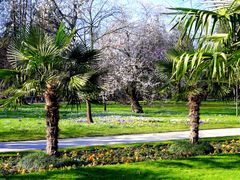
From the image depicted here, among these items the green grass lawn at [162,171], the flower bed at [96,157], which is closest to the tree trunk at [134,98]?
the flower bed at [96,157]

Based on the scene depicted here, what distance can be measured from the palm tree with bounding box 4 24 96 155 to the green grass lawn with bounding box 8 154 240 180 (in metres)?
1.27

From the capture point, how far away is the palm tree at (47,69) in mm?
7123

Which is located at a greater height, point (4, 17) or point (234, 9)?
point (4, 17)

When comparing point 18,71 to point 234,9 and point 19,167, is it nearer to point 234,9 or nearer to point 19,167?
point 19,167

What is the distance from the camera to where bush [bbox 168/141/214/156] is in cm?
891

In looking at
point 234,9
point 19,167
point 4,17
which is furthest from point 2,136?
point 4,17

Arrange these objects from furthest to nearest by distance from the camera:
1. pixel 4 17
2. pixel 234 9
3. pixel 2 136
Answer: pixel 4 17 < pixel 2 136 < pixel 234 9

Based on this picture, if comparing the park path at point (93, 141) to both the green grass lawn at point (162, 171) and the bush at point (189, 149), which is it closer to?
the bush at point (189, 149)

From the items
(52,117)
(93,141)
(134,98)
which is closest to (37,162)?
(52,117)

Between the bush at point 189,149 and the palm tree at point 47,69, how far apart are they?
2963mm

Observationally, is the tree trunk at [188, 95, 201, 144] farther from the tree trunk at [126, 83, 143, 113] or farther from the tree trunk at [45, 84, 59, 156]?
the tree trunk at [126, 83, 143, 113]

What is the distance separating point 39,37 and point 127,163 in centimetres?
308

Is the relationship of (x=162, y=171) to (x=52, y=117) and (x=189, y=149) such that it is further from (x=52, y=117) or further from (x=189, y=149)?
(x=52, y=117)

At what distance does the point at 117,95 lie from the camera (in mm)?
29203
